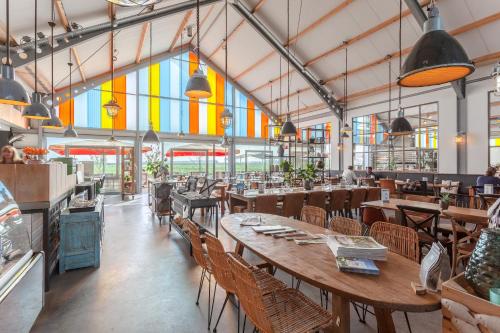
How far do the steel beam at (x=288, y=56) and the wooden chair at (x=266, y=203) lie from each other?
5.57m

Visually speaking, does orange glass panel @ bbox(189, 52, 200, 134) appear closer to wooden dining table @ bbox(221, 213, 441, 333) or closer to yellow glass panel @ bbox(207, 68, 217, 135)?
yellow glass panel @ bbox(207, 68, 217, 135)

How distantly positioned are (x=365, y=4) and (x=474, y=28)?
9.31ft

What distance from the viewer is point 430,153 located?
31.5 feet

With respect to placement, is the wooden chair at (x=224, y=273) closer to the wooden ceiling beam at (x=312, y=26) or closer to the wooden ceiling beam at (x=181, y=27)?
the wooden ceiling beam at (x=312, y=26)

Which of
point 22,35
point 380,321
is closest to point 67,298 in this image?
point 380,321

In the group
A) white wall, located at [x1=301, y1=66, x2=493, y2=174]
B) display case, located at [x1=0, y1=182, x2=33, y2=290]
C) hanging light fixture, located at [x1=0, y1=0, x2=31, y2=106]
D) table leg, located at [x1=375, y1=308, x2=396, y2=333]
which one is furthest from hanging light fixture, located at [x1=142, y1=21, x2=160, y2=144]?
white wall, located at [x1=301, y1=66, x2=493, y2=174]

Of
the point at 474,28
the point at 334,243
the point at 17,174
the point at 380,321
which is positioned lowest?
the point at 380,321

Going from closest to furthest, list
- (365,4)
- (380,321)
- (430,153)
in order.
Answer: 1. (380,321)
2. (365,4)
3. (430,153)

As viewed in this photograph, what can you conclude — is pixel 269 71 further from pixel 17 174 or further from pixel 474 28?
pixel 17 174

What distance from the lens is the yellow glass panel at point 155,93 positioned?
12594mm

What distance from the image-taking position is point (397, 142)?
35.2ft

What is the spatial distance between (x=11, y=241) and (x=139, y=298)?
1.47 m

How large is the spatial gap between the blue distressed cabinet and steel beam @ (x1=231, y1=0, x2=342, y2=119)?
7.44 metres

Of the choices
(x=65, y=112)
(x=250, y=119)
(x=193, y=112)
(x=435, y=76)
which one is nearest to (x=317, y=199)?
(x=435, y=76)
